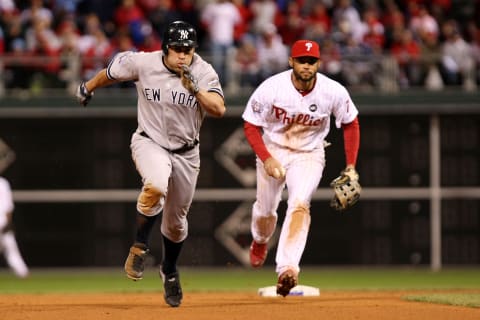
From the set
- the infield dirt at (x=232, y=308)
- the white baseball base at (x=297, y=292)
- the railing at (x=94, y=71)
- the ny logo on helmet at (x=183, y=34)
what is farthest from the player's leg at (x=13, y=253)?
the ny logo on helmet at (x=183, y=34)

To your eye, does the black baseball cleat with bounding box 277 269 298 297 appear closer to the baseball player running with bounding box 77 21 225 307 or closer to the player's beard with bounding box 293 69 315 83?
the baseball player running with bounding box 77 21 225 307

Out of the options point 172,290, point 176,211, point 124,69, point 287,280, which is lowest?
point 172,290

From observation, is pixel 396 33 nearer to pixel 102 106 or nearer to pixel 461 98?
pixel 461 98

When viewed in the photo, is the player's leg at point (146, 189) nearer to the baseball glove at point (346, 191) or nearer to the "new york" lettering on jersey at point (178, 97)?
the "new york" lettering on jersey at point (178, 97)

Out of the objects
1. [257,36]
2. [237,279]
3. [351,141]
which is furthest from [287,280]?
[257,36]

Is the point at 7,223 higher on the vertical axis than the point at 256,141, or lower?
lower

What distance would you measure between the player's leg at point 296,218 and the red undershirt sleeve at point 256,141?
30cm

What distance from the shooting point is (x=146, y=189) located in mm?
9227

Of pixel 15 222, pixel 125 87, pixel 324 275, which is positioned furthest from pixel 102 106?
pixel 324 275

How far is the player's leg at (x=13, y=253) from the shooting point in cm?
1666

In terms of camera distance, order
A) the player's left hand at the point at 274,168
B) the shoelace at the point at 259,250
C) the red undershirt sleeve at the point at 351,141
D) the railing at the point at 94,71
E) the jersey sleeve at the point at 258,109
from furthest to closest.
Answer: the railing at the point at 94,71
the shoelace at the point at 259,250
the jersey sleeve at the point at 258,109
the red undershirt sleeve at the point at 351,141
the player's left hand at the point at 274,168

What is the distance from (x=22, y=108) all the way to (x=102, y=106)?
47.5 inches

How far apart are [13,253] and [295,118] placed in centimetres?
769

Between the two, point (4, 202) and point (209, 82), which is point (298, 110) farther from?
point (4, 202)
